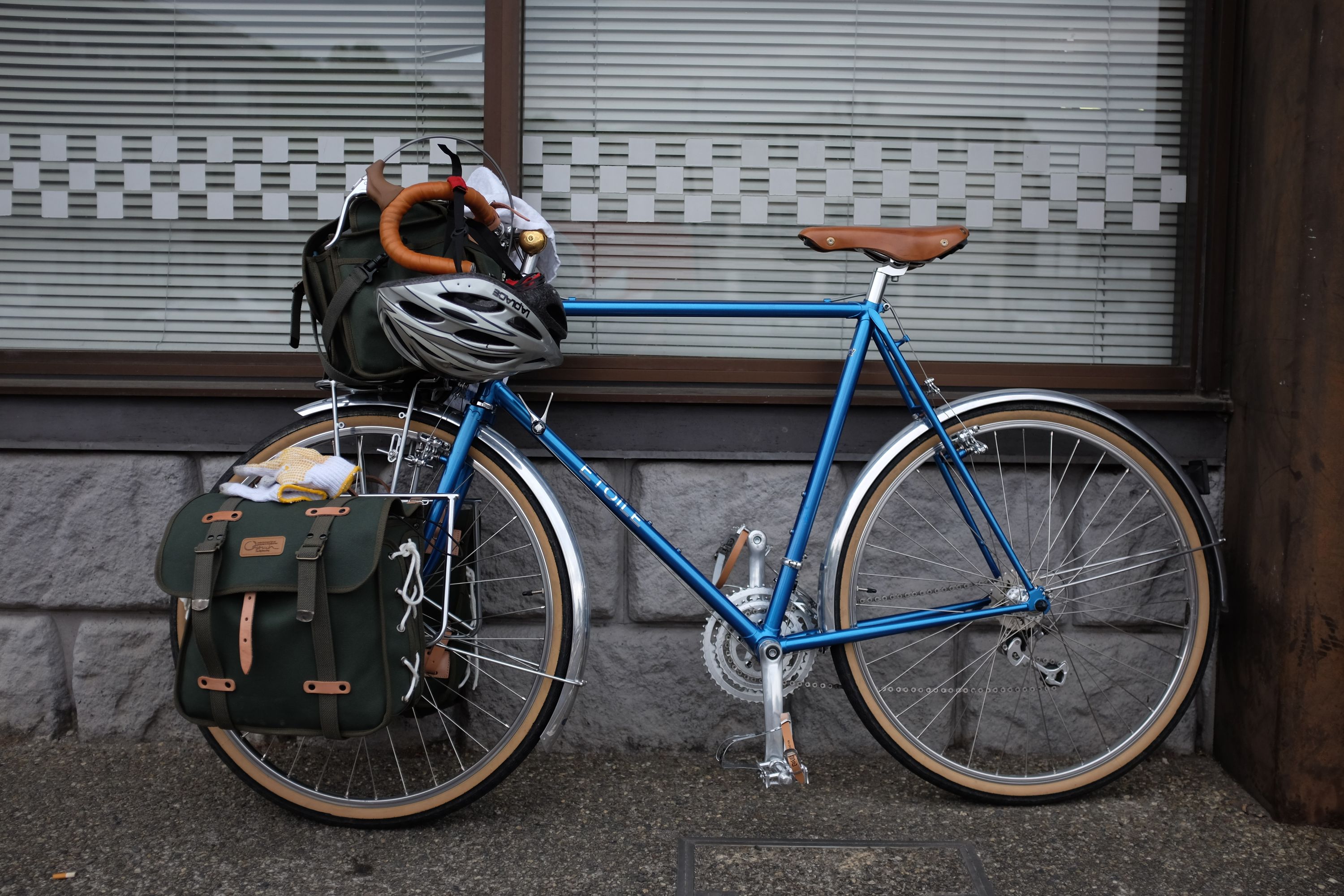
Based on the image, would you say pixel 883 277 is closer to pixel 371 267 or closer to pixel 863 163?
pixel 863 163

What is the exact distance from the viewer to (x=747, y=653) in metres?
2.43

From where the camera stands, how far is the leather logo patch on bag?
2.09 meters

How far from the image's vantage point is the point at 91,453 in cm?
281

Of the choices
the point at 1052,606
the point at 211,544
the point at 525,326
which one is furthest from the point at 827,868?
the point at 211,544

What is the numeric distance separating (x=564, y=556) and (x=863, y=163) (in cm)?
146

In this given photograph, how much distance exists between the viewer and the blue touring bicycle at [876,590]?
7.77ft

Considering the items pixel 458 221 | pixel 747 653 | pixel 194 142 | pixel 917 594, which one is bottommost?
pixel 747 653

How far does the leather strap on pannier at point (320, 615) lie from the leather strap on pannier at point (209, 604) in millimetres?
178

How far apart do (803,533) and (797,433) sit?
1.39ft

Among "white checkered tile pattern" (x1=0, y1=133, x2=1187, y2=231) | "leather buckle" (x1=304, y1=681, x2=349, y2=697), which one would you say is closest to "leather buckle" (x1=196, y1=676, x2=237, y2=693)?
"leather buckle" (x1=304, y1=681, x2=349, y2=697)

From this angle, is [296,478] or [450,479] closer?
[296,478]

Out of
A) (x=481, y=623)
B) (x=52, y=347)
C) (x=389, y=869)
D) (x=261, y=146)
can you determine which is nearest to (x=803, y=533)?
(x=481, y=623)

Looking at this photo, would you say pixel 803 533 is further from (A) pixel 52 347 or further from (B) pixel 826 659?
(A) pixel 52 347

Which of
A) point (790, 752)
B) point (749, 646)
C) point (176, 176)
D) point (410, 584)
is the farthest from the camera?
point (176, 176)
